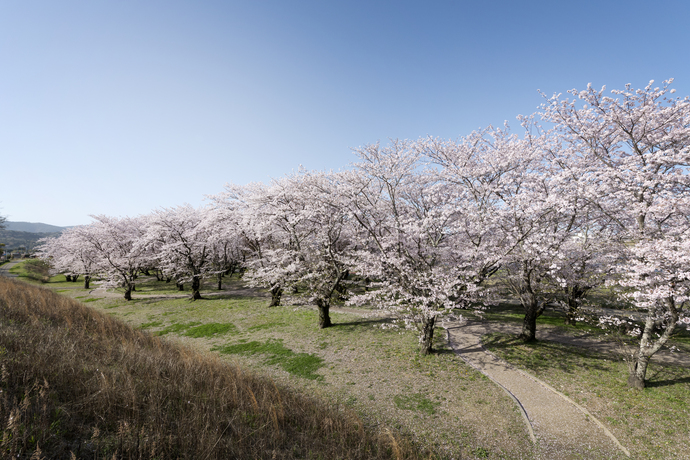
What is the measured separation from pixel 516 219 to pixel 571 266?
4612 millimetres

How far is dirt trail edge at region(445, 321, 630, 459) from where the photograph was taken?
7328mm

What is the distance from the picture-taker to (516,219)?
12.4m

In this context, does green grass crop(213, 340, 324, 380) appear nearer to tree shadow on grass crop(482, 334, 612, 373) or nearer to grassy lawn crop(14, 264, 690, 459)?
grassy lawn crop(14, 264, 690, 459)

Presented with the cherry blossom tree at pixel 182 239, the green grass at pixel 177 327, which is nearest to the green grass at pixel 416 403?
the green grass at pixel 177 327

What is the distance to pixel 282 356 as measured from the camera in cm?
1367

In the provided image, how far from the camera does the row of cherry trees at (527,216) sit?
9508 mm

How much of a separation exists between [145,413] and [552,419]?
11.6 m

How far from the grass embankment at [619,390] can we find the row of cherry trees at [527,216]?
3.27 feet

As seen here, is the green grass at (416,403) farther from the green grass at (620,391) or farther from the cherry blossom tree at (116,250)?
the cherry blossom tree at (116,250)

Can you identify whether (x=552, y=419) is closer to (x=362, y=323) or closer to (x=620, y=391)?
(x=620, y=391)

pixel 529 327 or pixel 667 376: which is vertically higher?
pixel 529 327

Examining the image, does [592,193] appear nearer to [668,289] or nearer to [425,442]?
[668,289]

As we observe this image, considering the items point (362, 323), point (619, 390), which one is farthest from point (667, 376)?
point (362, 323)

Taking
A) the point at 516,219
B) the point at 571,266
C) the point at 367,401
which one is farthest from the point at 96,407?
the point at 571,266
